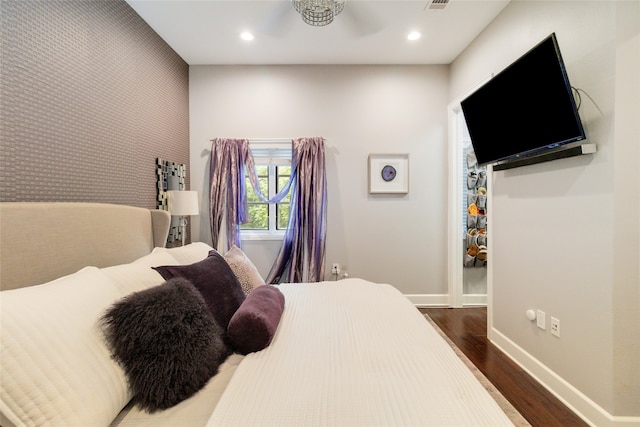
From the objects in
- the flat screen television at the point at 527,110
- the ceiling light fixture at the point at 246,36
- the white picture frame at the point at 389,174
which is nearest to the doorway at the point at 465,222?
the white picture frame at the point at 389,174

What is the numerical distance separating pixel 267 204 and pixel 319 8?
1962 millimetres

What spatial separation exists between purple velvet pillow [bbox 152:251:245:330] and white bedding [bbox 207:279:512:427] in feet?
0.81

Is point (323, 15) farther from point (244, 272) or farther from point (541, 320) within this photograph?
point (541, 320)

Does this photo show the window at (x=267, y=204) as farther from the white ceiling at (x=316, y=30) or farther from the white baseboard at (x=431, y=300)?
the white baseboard at (x=431, y=300)

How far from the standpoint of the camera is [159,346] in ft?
2.74

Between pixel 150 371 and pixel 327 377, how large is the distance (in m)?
0.56

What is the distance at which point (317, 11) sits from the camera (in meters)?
1.99

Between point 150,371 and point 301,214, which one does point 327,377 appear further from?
point 301,214

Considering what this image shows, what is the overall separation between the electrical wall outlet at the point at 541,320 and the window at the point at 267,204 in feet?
7.80

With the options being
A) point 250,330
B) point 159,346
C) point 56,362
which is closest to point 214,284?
point 250,330

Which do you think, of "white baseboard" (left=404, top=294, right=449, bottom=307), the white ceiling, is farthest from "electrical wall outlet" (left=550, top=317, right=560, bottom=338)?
the white ceiling

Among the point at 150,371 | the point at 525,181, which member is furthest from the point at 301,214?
the point at 150,371

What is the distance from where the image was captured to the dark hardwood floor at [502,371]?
1513 mm

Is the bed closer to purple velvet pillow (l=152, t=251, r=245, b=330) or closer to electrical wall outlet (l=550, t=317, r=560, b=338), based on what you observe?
purple velvet pillow (l=152, t=251, r=245, b=330)
